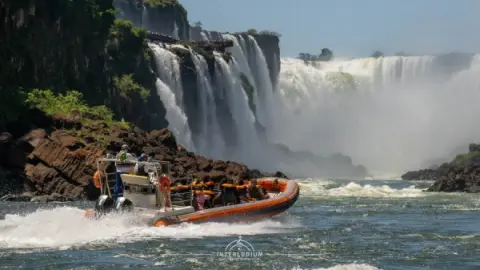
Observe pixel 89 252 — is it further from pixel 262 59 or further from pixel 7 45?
pixel 262 59

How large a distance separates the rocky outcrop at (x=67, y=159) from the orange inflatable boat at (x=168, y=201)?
1363 centimetres

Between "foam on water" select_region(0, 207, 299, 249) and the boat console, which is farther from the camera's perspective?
the boat console

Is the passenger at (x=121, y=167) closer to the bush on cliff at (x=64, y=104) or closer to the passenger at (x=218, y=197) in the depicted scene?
the passenger at (x=218, y=197)

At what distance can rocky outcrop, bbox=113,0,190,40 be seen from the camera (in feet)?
383

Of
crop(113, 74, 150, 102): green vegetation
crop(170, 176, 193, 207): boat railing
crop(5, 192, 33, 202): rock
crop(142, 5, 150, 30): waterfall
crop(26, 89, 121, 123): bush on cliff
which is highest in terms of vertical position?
crop(142, 5, 150, 30): waterfall

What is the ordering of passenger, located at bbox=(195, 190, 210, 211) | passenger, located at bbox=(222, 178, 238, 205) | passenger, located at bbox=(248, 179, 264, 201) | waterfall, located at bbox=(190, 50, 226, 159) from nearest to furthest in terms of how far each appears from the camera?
passenger, located at bbox=(195, 190, 210, 211)
passenger, located at bbox=(222, 178, 238, 205)
passenger, located at bbox=(248, 179, 264, 201)
waterfall, located at bbox=(190, 50, 226, 159)

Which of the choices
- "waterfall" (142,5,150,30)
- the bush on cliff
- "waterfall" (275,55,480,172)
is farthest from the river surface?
"waterfall" (142,5,150,30)

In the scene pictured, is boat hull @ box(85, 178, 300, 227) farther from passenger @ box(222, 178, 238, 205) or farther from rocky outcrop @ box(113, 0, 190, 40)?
rocky outcrop @ box(113, 0, 190, 40)

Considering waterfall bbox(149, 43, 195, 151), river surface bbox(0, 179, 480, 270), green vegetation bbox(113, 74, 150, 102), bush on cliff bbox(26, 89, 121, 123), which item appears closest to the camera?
river surface bbox(0, 179, 480, 270)

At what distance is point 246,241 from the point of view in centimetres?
2875

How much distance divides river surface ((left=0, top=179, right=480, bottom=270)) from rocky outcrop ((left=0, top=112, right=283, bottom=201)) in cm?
951

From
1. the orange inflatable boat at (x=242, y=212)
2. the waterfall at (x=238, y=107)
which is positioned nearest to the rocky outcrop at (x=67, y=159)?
the orange inflatable boat at (x=242, y=212)

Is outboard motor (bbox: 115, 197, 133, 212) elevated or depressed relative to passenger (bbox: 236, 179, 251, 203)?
depressed

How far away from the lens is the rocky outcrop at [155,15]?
116625 mm
